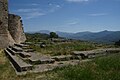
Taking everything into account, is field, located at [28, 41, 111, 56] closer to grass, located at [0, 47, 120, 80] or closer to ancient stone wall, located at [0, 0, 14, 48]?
ancient stone wall, located at [0, 0, 14, 48]

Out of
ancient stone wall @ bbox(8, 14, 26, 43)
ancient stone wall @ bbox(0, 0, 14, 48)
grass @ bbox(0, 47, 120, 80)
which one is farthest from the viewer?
ancient stone wall @ bbox(8, 14, 26, 43)

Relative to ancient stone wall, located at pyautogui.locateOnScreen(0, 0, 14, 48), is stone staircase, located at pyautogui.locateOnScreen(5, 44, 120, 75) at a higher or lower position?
lower

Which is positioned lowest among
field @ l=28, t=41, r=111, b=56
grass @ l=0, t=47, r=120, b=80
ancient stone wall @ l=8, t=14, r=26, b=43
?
grass @ l=0, t=47, r=120, b=80

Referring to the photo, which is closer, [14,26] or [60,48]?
[60,48]

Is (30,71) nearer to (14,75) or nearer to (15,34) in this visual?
(14,75)

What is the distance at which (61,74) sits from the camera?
8.79m

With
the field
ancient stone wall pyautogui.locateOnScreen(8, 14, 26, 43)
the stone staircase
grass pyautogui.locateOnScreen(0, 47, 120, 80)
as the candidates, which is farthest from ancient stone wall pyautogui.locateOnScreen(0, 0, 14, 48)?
grass pyautogui.locateOnScreen(0, 47, 120, 80)

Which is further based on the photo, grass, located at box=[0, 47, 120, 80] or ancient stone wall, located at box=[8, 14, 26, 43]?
ancient stone wall, located at box=[8, 14, 26, 43]

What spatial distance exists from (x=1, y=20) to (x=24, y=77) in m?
14.9

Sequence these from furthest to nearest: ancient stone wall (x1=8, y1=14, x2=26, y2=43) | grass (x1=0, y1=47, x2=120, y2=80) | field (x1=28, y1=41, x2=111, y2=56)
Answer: ancient stone wall (x1=8, y1=14, x2=26, y2=43)
field (x1=28, y1=41, x2=111, y2=56)
grass (x1=0, y1=47, x2=120, y2=80)

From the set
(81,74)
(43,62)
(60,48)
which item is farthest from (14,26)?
(81,74)

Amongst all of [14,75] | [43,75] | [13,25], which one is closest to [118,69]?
[43,75]

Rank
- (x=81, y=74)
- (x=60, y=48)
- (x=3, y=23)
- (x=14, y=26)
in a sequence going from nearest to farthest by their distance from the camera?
(x=81, y=74)
(x=60, y=48)
(x=3, y=23)
(x=14, y=26)

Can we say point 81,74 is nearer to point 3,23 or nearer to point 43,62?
point 43,62
